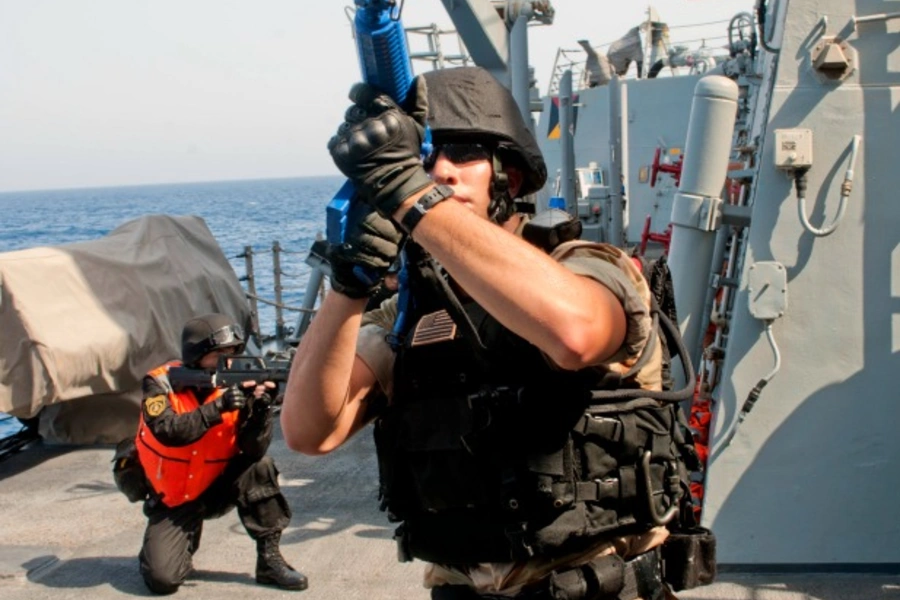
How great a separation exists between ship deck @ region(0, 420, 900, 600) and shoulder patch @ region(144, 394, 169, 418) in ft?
3.18

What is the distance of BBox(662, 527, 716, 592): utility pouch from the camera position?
246cm

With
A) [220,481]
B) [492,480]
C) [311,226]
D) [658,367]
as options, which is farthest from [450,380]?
[311,226]

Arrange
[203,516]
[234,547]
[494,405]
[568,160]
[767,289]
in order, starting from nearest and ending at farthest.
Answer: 1. [494,405]
2. [767,289]
3. [203,516]
4. [234,547]
5. [568,160]

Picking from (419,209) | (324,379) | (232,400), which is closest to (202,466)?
(232,400)

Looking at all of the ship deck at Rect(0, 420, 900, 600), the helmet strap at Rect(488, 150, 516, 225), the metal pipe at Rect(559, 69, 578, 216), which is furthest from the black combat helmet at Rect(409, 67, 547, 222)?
the metal pipe at Rect(559, 69, 578, 216)

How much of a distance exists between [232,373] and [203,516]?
1124mm

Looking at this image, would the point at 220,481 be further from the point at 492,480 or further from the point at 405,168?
the point at 405,168

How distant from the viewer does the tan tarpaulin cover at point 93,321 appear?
7461 millimetres

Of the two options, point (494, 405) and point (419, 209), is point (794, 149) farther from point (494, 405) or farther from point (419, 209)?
point (419, 209)

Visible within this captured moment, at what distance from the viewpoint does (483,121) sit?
233 cm

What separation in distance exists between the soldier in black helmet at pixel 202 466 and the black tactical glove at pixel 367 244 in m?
3.53

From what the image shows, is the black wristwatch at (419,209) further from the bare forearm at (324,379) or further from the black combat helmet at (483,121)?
the black combat helmet at (483,121)

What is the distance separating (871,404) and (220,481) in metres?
3.48

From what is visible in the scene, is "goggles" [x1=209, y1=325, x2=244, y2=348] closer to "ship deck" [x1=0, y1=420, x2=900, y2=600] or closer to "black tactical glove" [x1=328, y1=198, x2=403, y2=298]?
"ship deck" [x1=0, y1=420, x2=900, y2=600]
